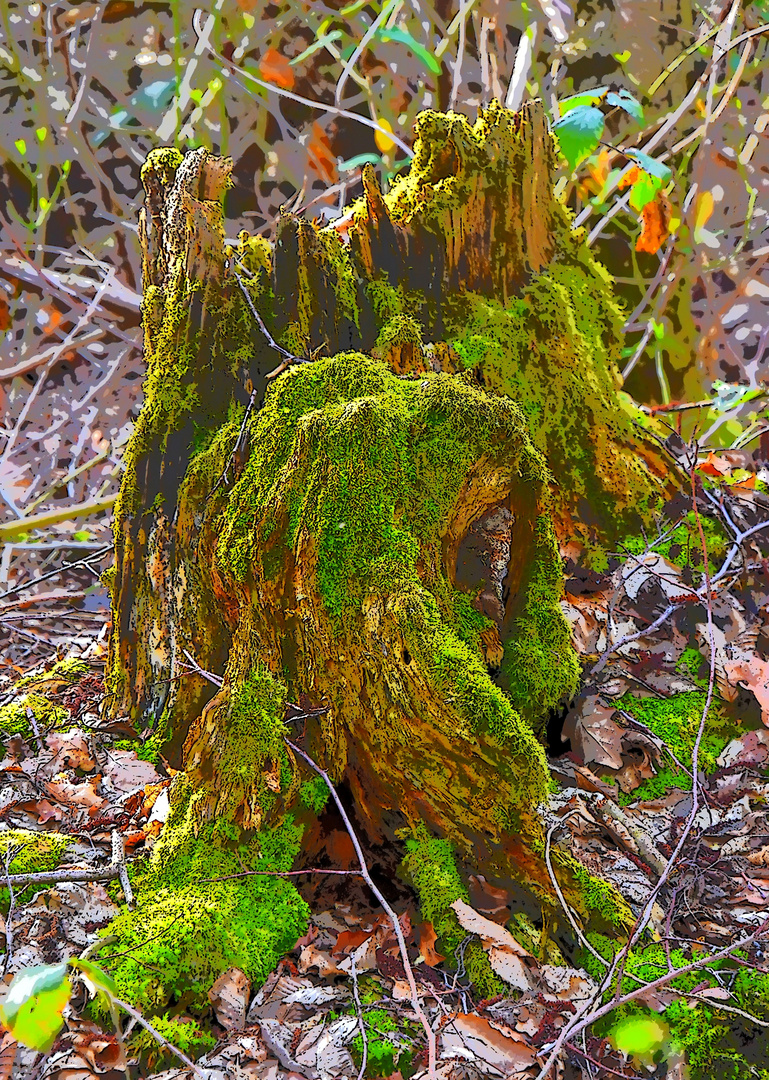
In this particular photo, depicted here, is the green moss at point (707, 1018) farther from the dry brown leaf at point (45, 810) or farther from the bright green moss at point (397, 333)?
the bright green moss at point (397, 333)

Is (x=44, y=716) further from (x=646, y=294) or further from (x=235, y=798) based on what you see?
(x=646, y=294)

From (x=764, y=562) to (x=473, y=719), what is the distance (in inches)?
86.4

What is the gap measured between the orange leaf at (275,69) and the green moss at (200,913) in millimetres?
7207

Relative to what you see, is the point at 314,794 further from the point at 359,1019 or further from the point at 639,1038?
the point at 639,1038

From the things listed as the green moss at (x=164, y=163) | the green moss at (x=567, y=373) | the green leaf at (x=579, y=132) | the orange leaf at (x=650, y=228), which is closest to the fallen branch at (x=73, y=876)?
the green moss at (x=567, y=373)

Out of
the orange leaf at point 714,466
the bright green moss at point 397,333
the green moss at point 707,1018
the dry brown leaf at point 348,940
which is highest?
the bright green moss at point 397,333

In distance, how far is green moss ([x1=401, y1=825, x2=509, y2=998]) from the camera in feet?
7.79

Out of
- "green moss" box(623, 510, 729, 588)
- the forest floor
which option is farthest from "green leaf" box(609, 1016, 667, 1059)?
"green moss" box(623, 510, 729, 588)

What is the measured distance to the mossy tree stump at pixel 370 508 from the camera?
2.49m

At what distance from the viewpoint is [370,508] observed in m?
2.57

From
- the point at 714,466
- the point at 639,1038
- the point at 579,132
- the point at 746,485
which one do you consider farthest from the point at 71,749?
the point at 714,466

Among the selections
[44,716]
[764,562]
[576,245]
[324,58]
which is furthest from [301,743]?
[324,58]

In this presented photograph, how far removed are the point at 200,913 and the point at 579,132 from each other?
11.3 feet

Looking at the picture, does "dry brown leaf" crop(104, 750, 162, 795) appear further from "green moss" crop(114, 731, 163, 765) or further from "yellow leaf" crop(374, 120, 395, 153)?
"yellow leaf" crop(374, 120, 395, 153)
